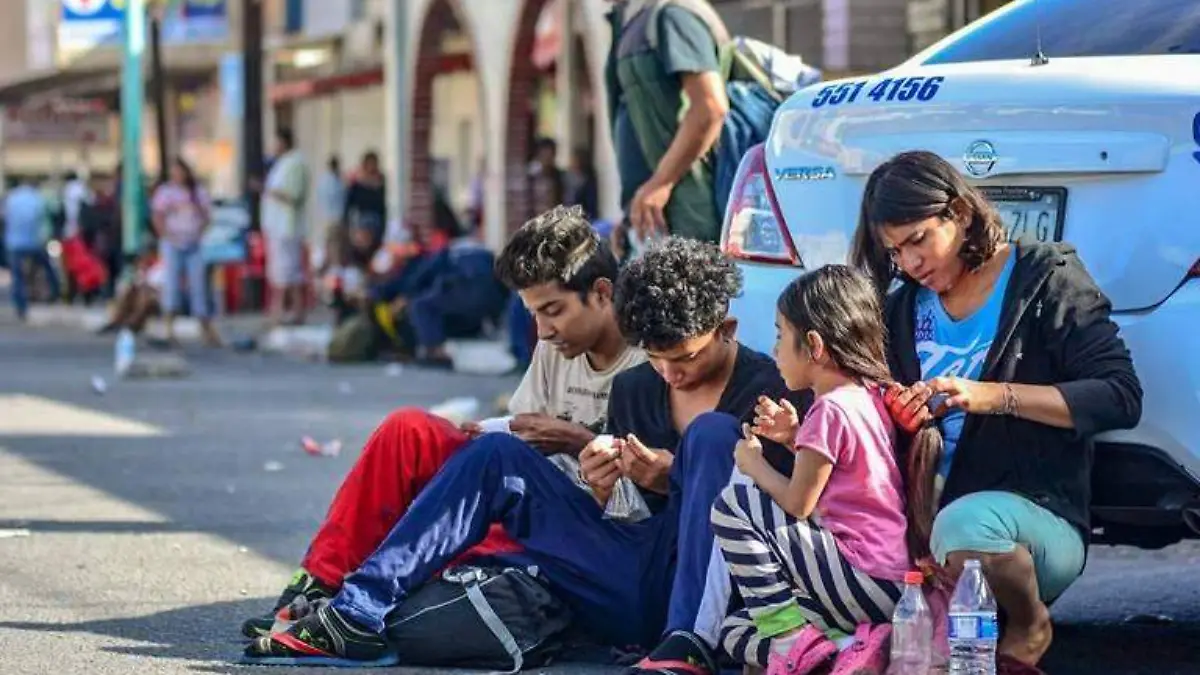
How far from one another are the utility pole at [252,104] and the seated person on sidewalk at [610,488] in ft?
72.9

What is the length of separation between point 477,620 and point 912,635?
1164mm

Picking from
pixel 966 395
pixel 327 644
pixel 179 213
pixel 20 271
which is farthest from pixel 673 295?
Result: pixel 20 271

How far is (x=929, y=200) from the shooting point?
5.05 metres

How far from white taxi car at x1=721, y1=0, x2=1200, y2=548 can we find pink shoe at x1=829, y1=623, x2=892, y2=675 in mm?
632

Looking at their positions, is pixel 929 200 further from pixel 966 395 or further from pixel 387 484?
pixel 387 484

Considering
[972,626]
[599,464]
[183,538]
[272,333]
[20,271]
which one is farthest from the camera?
[20,271]

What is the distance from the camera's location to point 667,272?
5406 mm

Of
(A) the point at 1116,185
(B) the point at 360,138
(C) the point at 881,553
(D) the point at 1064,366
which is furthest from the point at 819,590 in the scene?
(B) the point at 360,138

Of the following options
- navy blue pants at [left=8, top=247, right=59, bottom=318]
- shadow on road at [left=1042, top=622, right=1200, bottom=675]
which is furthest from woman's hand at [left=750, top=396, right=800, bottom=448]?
navy blue pants at [left=8, top=247, right=59, bottom=318]

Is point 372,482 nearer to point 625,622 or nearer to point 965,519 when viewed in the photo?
point 625,622

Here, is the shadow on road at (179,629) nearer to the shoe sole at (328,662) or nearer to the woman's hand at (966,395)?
the shoe sole at (328,662)

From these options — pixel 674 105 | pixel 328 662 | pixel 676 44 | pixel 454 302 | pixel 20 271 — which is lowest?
pixel 20 271

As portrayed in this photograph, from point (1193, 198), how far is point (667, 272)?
1163 millimetres

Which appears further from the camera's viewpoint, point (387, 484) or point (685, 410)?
point (387, 484)
